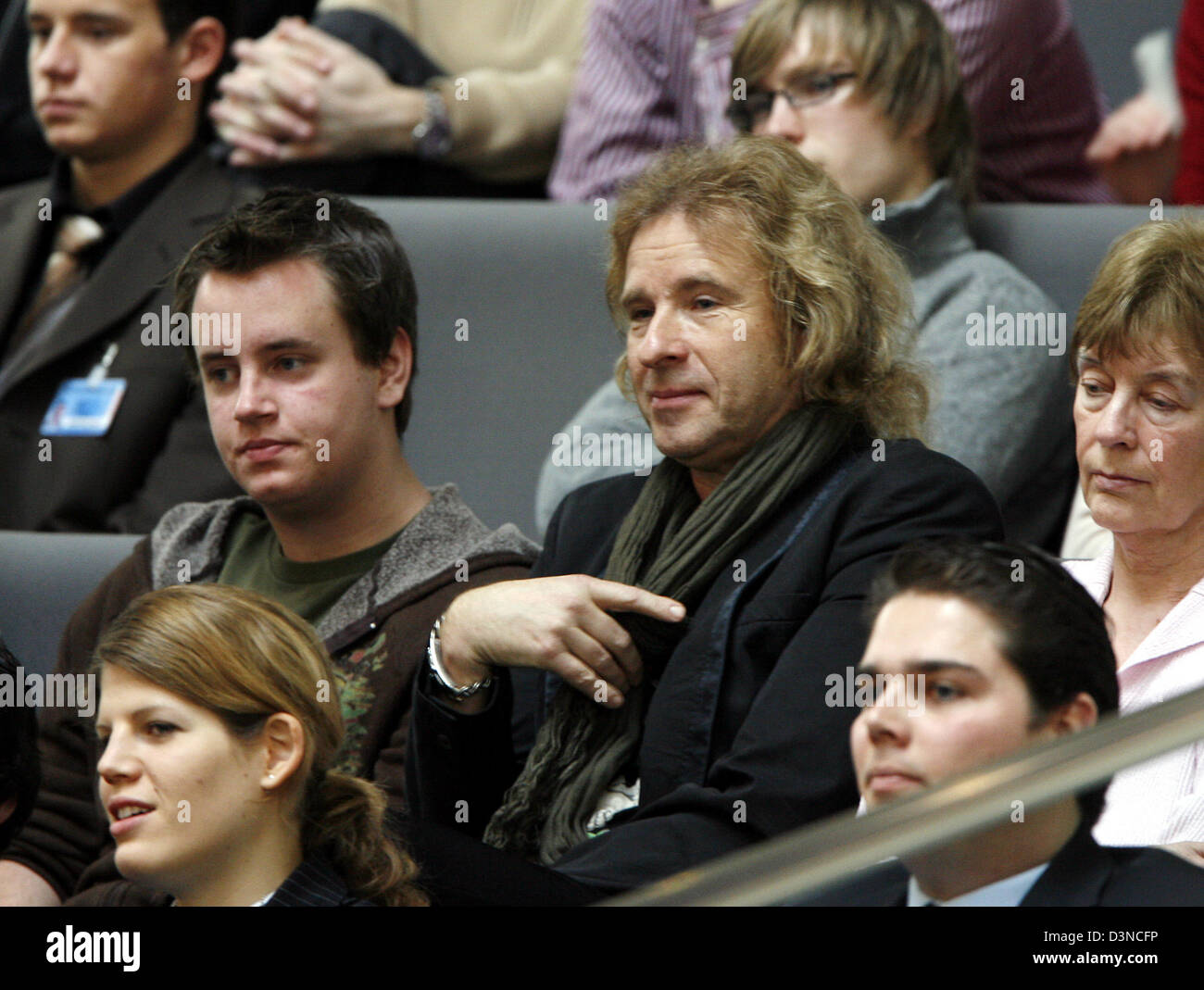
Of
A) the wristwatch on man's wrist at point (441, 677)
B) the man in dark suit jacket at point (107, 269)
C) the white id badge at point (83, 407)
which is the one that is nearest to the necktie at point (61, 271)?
the man in dark suit jacket at point (107, 269)

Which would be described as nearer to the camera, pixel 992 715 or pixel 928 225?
pixel 992 715

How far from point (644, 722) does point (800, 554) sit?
5.7 inches

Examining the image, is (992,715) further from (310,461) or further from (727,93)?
(727,93)

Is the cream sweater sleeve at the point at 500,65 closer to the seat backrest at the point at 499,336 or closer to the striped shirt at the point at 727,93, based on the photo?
the striped shirt at the point at 727,93

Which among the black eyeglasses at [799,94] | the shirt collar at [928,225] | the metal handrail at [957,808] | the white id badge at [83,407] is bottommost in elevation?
the metal handrail at [957,808]

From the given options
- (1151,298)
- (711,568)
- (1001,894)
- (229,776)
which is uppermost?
(1151,298)

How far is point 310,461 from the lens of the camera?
138 cm

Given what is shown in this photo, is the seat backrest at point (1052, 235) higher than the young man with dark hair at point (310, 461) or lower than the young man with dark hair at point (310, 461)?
higher

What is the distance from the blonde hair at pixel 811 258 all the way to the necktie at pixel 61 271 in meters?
0.86

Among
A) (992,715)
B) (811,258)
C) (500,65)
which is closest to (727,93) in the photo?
(500,65)

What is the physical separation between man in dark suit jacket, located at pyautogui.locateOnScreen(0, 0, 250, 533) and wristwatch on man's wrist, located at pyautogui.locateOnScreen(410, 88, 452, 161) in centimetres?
22

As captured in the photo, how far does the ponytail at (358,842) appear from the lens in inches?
40.6

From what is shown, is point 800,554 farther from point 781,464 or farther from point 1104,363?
point 1104,363

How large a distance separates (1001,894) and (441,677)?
1.67 ft
